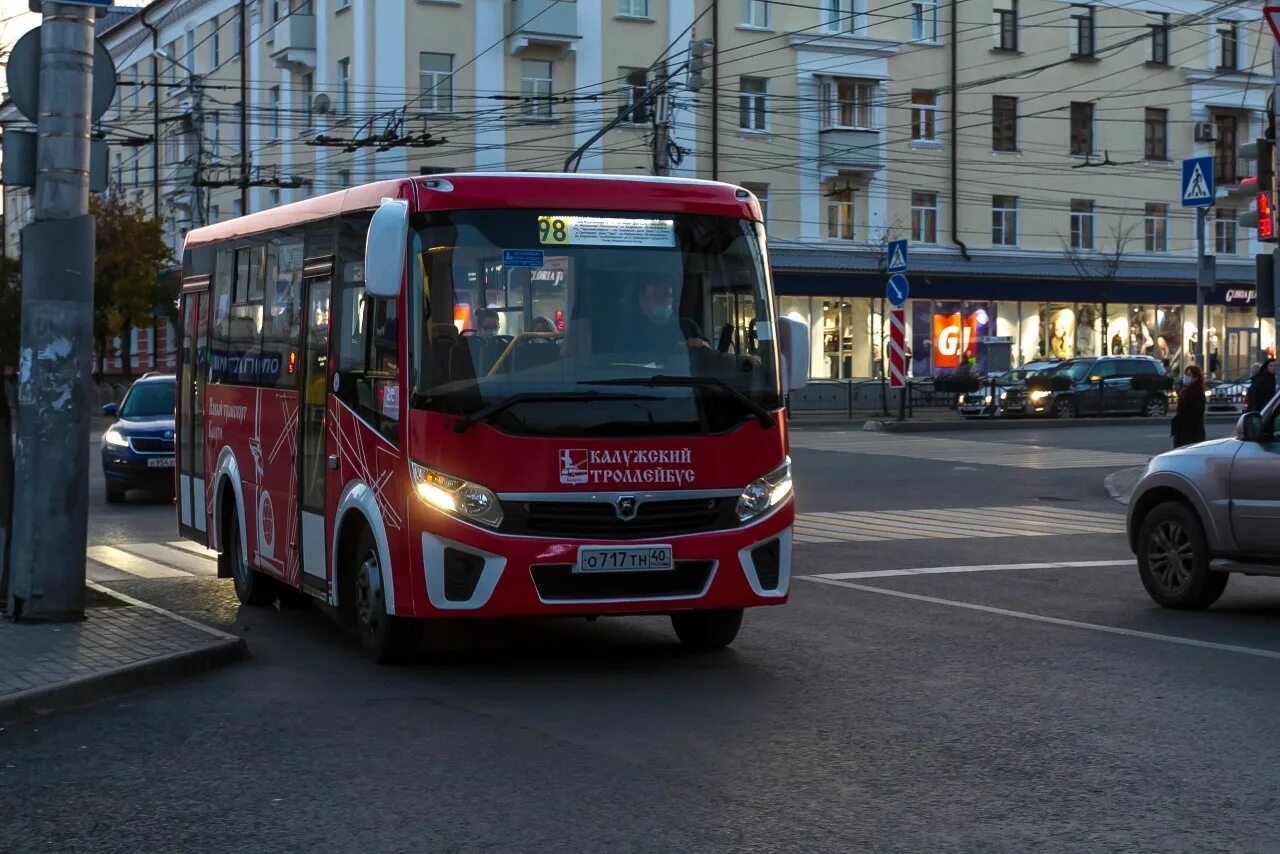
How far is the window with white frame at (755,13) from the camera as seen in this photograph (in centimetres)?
5191

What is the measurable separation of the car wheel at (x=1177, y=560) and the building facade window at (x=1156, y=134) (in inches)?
1949

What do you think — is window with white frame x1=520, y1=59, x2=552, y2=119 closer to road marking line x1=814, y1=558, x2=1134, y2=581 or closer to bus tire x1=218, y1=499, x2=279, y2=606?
road marking line x1=814, y1=558, x2=1134, y2=581


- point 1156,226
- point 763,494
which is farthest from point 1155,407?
point 763,494

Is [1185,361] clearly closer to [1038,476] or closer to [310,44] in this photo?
[310,44]

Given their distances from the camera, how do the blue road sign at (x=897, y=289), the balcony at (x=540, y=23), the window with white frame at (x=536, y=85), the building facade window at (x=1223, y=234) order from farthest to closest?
the building facade window at (x=1223, y=234), the window with white frame at (x=536, y=85), the balcony at (x=540, y=23), the blue road sign at (x=897, y=289)

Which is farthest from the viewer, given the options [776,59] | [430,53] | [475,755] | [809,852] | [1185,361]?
[1185,361]

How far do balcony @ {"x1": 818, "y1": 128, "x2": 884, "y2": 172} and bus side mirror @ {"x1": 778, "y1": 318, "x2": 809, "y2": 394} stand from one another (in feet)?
144

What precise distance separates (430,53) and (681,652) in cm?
3943

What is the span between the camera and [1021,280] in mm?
56375

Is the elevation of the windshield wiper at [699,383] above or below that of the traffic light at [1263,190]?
below

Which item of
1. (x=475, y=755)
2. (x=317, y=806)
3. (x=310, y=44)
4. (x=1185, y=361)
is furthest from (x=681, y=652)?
(x=1185, y=361)

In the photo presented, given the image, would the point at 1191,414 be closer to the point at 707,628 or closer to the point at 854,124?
the point at 707,628

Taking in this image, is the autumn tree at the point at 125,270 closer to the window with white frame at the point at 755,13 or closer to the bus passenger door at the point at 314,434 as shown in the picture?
the window with white frame at the point at 755,13

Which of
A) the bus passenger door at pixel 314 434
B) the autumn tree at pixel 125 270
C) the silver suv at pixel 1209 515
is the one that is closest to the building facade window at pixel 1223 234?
the autumn tree at pixel 125 270
